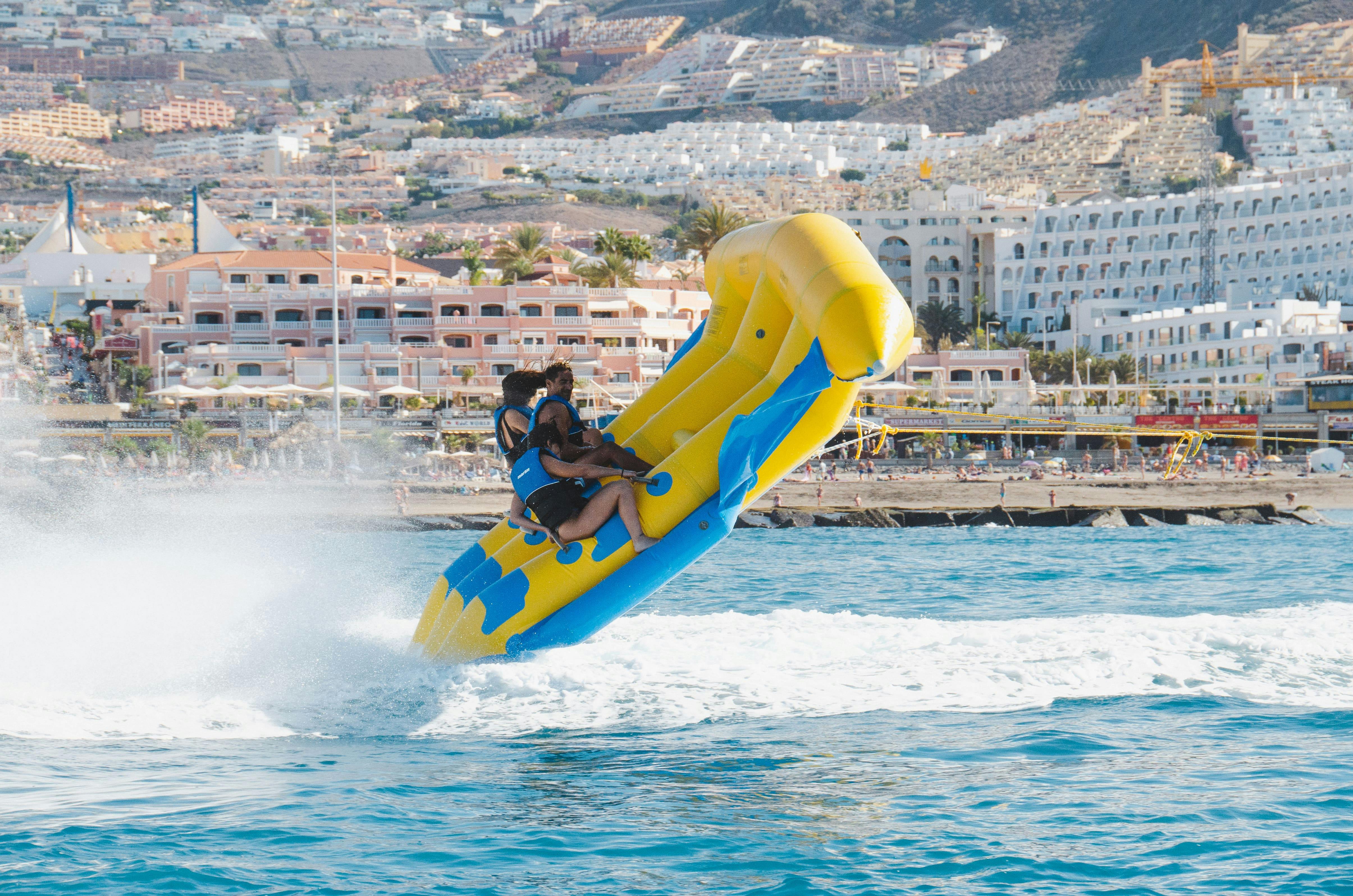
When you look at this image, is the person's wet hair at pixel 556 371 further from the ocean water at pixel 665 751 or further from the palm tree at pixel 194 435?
the palm tree at pixel 194 435

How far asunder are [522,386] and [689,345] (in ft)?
6.63

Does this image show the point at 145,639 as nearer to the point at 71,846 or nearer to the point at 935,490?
the point at 71,846

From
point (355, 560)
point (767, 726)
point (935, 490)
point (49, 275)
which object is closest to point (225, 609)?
point (767, 726)

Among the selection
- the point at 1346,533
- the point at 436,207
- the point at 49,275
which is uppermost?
the point at 436,207

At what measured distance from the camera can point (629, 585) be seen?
11.5m

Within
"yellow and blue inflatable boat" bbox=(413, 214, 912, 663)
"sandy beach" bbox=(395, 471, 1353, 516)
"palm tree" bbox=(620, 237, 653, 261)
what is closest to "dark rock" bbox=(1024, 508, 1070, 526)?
"sandy beach" bbox=(395, 471, 1353, 516)

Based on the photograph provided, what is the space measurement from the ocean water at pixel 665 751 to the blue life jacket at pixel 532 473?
127cm

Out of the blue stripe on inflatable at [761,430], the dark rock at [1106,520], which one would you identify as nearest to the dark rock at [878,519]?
the dark rock at [1106,520]

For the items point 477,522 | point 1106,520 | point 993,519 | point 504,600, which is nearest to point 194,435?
point 477,522

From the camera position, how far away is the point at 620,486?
11234mm

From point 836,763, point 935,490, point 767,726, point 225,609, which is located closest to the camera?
point 836,763

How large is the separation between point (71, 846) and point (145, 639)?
5.09 m

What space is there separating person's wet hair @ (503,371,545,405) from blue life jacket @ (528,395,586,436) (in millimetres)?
125

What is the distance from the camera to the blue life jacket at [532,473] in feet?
36.5
